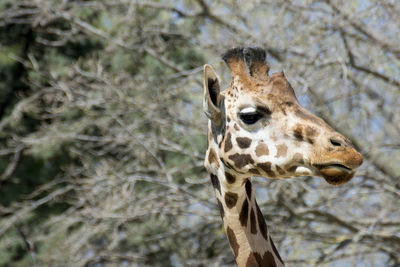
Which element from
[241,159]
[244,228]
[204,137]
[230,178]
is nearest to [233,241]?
[244,228]

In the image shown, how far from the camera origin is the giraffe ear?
3.98m

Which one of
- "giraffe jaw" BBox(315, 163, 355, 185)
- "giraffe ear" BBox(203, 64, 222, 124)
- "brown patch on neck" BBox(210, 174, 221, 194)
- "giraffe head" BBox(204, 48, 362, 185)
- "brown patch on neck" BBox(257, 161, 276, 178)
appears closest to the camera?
"giraffe jaw" BBox(315, 163, 355, 185)

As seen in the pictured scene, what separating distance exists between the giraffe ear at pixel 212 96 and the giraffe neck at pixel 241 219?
188mm

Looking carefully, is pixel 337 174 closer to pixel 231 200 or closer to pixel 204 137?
pixel 231 200

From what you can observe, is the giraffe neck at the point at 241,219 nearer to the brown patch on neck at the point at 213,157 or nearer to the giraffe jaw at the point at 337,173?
the brown patch on neck at the point at 213,157

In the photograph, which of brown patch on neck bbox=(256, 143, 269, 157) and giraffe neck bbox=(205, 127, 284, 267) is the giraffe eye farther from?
giraffe neck bbox=(205, 127, 284, 267)

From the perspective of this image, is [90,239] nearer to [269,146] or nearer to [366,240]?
[366,240]

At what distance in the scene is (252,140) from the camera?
3926 mm

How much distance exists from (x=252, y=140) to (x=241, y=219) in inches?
19.1

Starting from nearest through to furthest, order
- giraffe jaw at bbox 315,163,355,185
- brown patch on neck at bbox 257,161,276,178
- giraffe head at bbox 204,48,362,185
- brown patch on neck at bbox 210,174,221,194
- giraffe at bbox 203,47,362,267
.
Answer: giraffe jaw at bbox 315,163,355,185
giraffe head at bbox 204,48,362,185
giraffe at bbox 203,47,362,267
brown patch on neck at bbox 257,161,276,178
brown patch on neck at bbox 210,174,221,194

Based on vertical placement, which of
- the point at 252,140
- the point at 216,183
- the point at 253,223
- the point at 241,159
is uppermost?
the point at 252,140

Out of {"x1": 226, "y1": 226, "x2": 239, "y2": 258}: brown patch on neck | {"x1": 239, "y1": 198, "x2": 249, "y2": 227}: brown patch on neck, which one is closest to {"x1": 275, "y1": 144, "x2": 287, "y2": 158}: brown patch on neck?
{"x1": 239, "y1": 198, "x2": 249, "y2": 227}: brown patch on neck

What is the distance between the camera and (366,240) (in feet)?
28.2

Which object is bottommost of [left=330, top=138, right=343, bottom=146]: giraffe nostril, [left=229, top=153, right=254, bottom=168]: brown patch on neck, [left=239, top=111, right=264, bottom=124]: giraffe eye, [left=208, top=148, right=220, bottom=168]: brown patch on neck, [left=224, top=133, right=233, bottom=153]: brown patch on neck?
[left=208, top=148, right=220, bottom=168]: brown patch on neck
